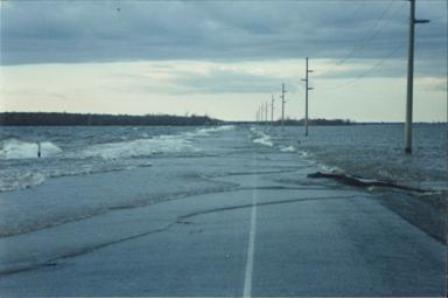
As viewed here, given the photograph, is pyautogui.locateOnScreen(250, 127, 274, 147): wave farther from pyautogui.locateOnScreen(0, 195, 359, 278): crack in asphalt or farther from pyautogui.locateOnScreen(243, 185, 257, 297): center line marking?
pyautogui.locateOnScreen(243, 185, 257, 297): center line marking

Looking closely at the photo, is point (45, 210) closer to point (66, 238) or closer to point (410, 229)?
point (66, 238)

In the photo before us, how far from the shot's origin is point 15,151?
48.3 metres

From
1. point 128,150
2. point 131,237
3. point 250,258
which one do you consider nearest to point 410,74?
point 128,150

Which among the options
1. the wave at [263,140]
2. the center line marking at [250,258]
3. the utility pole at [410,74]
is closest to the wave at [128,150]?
the wave at [263,140]

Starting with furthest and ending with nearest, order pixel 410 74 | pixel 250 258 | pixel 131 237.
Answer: pixel 410 74, pixel 131 237, pixel 250 258

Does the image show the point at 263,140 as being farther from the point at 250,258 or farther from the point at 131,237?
the point at 250,258

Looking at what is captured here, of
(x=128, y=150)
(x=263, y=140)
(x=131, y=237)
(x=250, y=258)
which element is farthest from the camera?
(x=263, y=140)

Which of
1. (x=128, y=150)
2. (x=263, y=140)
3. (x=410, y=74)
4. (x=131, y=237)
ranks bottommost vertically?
(x=263, y=140)

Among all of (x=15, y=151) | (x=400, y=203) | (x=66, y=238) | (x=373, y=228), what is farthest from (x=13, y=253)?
(x=15, y=151)

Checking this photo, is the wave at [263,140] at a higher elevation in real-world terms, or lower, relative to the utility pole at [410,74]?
lower

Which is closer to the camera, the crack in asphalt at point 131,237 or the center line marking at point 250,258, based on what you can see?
the center line marking at point 250,258

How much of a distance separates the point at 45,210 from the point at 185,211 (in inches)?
118

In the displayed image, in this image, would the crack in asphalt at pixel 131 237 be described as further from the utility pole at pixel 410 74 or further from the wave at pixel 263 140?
the wave at pixel 263 140

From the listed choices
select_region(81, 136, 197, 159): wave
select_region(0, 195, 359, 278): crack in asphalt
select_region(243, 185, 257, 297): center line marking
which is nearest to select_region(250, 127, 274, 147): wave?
select_region(81, 136, 197, 159): wave
